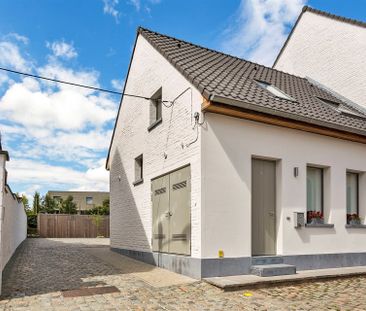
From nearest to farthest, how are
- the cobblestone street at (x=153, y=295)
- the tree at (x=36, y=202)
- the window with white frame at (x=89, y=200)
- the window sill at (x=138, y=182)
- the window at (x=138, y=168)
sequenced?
the cobblestone street at (x=153, y=295) < the window sill at (x=138, y=182) < the window at (x=138, y=168) < the tree at (x=36, y=202) < the window with white frame at (x=89, y=200)

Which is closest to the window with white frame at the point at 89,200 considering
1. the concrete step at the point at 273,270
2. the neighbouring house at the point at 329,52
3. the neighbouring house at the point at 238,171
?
the neighbouring house at the point at 329,52

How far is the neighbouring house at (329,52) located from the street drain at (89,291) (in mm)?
10089

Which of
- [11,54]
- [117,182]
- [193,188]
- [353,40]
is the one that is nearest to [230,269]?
[193,188]

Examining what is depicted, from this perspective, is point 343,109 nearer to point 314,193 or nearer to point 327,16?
point 314,193

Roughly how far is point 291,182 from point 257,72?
4.61 metres

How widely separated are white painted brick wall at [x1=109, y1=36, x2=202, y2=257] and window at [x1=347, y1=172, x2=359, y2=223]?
188 inches

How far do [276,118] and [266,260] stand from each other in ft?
10.1

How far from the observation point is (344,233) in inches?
369

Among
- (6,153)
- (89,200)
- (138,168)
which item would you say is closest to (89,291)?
Answer: (6,153)

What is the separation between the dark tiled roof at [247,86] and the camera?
26.4ft

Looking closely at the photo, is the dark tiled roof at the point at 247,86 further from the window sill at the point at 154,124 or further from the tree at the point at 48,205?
the tree at the point at 48,205

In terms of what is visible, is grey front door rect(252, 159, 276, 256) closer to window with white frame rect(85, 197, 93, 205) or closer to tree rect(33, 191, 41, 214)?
tree rect(33, 191, 41, 214)

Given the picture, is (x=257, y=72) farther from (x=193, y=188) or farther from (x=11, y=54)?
(x=11, y=54)

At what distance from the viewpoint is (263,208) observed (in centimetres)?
832
